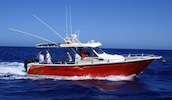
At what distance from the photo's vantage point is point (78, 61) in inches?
775

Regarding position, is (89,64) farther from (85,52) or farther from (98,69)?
(85,52)

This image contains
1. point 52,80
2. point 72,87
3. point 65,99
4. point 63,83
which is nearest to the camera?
point 65,99

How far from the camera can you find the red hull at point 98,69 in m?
19.1

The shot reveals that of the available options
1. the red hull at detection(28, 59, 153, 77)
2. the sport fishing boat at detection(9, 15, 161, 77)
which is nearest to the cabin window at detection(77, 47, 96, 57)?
the sport fishing boat at detection(9, 15, 161, 77)

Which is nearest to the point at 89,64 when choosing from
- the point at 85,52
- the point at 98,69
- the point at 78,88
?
the point at 98,69

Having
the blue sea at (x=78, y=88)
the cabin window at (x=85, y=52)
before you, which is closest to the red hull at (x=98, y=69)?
the blue sea at (x=78, y=88)

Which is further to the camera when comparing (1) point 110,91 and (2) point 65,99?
(1) point 110,91

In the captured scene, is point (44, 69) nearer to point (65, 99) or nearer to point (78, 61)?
point (78, 61)

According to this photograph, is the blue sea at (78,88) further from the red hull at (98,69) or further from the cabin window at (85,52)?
the cabin window at (85,52)

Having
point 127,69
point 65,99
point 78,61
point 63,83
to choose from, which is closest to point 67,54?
point 78,61

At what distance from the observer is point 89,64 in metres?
19.1

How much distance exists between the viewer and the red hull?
62.8ft

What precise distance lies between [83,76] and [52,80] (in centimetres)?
207

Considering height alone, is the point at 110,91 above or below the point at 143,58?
below
